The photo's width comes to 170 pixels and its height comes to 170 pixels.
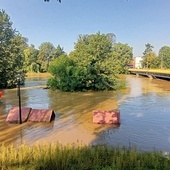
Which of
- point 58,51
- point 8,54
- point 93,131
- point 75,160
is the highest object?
point 58,51

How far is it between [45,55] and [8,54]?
Result: 180 feet

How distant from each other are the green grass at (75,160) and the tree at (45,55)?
7087 cm

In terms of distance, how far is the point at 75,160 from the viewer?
5980mm

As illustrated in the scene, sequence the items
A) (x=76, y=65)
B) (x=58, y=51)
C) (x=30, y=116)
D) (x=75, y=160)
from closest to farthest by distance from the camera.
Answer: (x=75, y=160)
(x=30, y=116)
(x=76, y=65)
(x=58, y=51)

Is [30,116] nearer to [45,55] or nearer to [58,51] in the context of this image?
[45,55]

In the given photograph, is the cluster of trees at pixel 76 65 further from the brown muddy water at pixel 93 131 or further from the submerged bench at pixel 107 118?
the submerged bench at pixel 107 118

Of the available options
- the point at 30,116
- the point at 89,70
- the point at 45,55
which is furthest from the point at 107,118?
the point at 45,55

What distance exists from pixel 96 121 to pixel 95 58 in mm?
15549

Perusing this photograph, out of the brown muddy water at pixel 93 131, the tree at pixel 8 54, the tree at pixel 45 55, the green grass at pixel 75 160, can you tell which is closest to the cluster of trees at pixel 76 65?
the tree at pixel 8 54

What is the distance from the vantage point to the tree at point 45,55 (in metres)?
77.5

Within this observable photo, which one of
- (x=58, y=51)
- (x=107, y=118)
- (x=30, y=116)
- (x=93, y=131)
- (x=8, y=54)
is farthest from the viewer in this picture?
(x=58, y=51)

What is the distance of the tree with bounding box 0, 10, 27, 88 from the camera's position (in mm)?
29703

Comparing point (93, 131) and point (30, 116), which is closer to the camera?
point (93, 131)

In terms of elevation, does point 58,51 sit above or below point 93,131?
above
